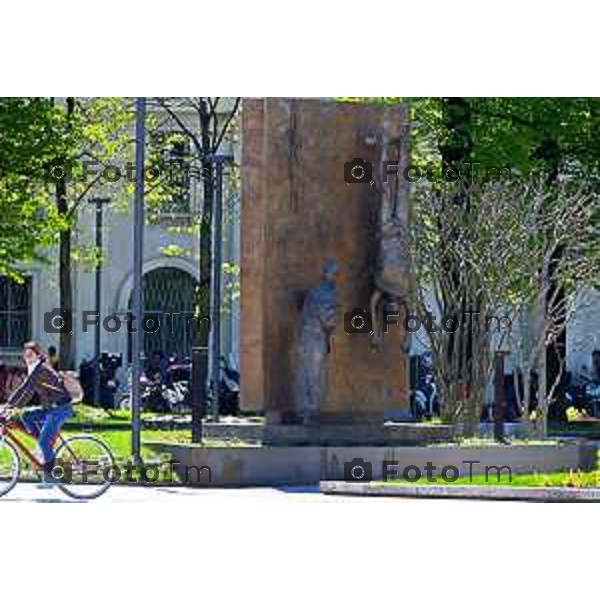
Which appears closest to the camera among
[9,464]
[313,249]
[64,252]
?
[9,464]

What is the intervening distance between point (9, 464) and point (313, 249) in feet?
20.2

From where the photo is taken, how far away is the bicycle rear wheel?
19.1 meters

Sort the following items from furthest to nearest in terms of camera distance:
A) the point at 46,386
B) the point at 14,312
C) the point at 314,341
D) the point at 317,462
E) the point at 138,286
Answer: the point at 14,312, the point at 138,286, the point at 314,341, the point at 317,462, the point at 46,386

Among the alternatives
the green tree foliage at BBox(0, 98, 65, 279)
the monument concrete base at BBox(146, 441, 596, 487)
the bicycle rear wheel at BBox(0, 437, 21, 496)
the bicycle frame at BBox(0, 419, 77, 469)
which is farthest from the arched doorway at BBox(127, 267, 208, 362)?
the bicycle frame at BBox(0, 419, 77, 469)

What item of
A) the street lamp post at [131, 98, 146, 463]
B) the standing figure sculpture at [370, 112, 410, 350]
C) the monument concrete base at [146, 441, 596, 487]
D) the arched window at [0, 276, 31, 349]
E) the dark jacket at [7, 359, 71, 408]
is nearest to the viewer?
the dark jacket at [7, 359, 71, 408]

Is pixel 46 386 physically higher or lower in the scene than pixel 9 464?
higher

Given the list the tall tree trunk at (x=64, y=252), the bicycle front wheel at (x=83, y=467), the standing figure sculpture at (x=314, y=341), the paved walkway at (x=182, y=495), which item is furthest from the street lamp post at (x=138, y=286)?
the tall tree trunk at (x=64, y=252)

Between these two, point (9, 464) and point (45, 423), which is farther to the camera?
point (9, 464)

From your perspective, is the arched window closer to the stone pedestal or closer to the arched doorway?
the arched doorway

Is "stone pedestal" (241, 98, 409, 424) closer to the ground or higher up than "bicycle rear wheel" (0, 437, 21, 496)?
higher up

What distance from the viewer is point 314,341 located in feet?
77.6

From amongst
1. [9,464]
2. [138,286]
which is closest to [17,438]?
[9,464]

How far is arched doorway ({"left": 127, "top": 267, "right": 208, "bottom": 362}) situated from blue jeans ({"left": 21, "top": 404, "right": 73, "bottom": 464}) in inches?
1076

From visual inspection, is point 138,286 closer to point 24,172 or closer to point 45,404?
point 45,404
